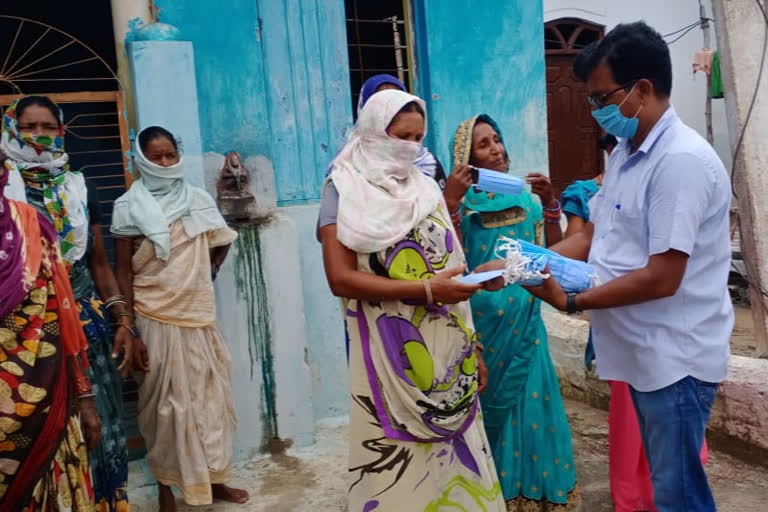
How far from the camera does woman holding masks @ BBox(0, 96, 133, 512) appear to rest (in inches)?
112

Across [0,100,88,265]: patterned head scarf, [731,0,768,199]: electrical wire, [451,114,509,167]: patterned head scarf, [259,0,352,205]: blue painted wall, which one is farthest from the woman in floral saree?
[731,0,768,199]: electrical wire

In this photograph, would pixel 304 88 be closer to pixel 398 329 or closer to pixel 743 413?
pixel 398 329

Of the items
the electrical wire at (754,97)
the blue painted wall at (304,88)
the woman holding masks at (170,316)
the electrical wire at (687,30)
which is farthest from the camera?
the electrical wire at (687,30)

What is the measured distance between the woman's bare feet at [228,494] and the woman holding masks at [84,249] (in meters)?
0.59

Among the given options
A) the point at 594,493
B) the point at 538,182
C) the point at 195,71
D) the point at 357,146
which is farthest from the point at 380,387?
the point at 195,71

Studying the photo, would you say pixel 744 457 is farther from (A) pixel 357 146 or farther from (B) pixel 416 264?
(A) pixel 357 146

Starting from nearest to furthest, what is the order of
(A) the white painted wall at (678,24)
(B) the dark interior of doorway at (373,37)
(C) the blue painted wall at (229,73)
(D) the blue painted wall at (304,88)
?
(C) the blue painted wall at (229,73), (D) the blue painted wall at (304,88), (B) the dark interior of doorway at (373,37), (A) the white painted wall at (678,24)

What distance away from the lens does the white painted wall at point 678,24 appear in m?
8.73

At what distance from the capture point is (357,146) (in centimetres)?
247

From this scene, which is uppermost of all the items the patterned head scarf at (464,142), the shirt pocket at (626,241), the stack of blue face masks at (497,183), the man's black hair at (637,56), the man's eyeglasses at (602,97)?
the man's black hair at (637,56)

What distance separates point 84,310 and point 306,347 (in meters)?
1.44

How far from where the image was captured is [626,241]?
2139 millimetres

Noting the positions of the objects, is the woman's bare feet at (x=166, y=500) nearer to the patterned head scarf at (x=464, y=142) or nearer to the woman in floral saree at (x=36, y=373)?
the woman in floral saree at (x=36, y=373)

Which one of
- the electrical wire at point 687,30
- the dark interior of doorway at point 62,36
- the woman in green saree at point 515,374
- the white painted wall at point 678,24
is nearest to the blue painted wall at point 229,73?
the woman in green saree at point 515,374
